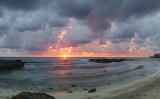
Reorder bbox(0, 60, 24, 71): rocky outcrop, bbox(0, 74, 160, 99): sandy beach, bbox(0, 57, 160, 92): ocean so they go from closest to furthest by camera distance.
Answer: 1. bbox(0, 74, 160, 99): sandy beach
2. bbox(0, 57, 160, 92): ocean
3. bbox(0, 60, 24, 71): rocky outcrop

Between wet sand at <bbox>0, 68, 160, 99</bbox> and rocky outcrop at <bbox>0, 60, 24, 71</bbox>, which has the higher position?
wet sand at <bbox>0, 68, 160, 99</bbox>

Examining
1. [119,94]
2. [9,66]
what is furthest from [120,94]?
[9,66]

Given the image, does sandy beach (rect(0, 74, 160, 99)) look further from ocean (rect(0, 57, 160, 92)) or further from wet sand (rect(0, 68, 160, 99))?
ocean (rect(0, 57, 160, 92))

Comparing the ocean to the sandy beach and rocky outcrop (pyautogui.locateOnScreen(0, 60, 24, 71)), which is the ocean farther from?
rocky outcrop (pyautogui.locateOnScreen(0, 60, 24, 71))

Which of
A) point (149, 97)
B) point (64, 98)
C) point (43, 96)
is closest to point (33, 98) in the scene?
point (43, 96)

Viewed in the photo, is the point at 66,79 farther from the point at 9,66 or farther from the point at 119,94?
the point at 9,66

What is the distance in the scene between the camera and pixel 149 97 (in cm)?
862

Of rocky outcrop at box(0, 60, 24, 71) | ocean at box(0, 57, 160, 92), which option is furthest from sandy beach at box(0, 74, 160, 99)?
rocky outcrop at box(0, 60, 24, 71)

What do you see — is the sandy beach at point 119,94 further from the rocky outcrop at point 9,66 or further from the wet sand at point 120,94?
the rocky outcrop at point 9,66

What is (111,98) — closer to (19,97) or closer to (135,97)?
(135,97)

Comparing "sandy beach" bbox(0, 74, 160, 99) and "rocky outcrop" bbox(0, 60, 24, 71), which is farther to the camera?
"rocky outcrop" bbox(0, 60, 24, 71)

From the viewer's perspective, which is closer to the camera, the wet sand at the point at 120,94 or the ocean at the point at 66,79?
the wet sand at the point at 120,94

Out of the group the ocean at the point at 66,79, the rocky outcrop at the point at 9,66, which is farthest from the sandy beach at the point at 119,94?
the rocky outcrop at the point at 9,66

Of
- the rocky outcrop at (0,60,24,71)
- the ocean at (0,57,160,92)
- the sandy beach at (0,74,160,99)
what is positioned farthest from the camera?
the rocky outcrop at (0,60,24,71)
